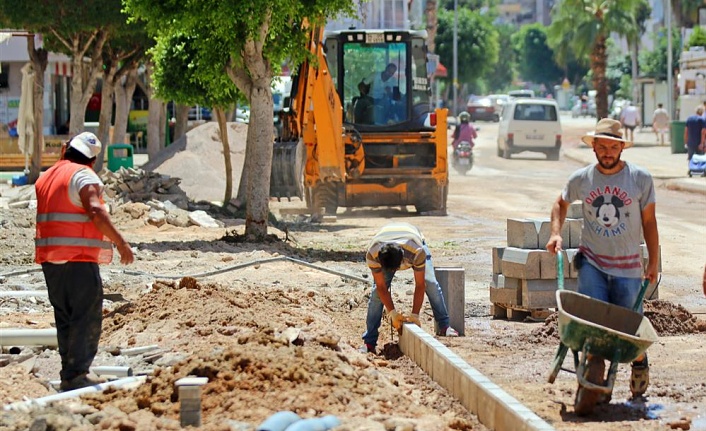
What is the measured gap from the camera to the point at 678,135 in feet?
134

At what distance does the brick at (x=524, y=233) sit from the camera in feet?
37.6

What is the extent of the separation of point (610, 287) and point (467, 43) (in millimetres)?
77885

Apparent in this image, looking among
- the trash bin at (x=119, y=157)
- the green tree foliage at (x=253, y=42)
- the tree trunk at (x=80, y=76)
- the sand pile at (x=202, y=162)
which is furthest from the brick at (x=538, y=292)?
the tree trunk at (x=80, y=76)

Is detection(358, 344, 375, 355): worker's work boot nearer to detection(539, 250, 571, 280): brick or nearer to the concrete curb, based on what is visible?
the concrete curb

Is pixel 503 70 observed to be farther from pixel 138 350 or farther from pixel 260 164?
pixel 138 350

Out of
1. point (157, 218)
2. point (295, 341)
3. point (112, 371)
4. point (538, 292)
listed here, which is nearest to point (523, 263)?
point (538, 292)

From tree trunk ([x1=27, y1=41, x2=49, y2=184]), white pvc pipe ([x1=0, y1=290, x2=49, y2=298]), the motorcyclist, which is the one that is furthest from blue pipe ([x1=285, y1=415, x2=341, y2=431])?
the motorcyclist

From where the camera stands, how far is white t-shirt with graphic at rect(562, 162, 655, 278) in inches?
316

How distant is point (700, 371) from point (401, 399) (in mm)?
2355

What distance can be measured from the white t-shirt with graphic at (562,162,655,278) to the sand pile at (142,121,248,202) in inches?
759

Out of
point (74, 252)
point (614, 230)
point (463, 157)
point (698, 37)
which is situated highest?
point (698, 37)

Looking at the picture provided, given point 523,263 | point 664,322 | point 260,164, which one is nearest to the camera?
point 664,322

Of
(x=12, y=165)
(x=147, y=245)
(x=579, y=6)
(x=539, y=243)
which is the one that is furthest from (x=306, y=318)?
(x=579, y=6)

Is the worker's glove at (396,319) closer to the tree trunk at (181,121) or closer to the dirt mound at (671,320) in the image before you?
the dirt mound at (671,320)
